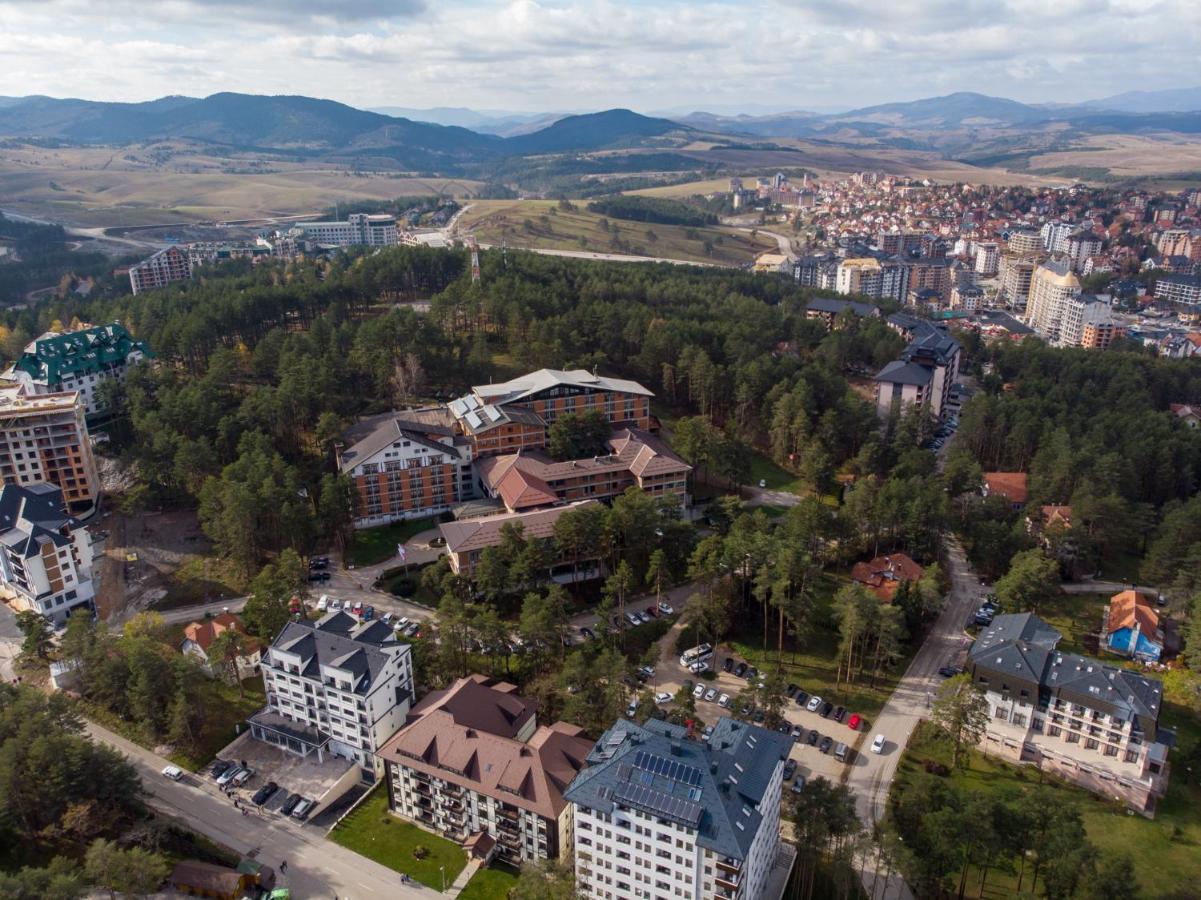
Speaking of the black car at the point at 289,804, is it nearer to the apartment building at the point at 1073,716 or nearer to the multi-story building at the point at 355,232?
the apartment building at the point at 1073,716

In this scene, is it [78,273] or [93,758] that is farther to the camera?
[78,273]

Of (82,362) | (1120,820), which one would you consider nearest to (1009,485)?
(1120,820)

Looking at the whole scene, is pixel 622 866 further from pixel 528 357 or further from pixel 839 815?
pixel 528 357

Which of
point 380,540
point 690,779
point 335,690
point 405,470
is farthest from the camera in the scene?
point 405,470

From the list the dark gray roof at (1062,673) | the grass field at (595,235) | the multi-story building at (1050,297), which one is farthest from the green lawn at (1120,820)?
the grass field at (595,235)

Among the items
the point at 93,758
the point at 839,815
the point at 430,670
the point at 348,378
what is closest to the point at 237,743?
the point at 93,758

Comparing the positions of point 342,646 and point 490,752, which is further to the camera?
point 342,646

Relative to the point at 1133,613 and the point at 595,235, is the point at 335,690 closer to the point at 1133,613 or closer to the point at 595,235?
the point at 1133,613
